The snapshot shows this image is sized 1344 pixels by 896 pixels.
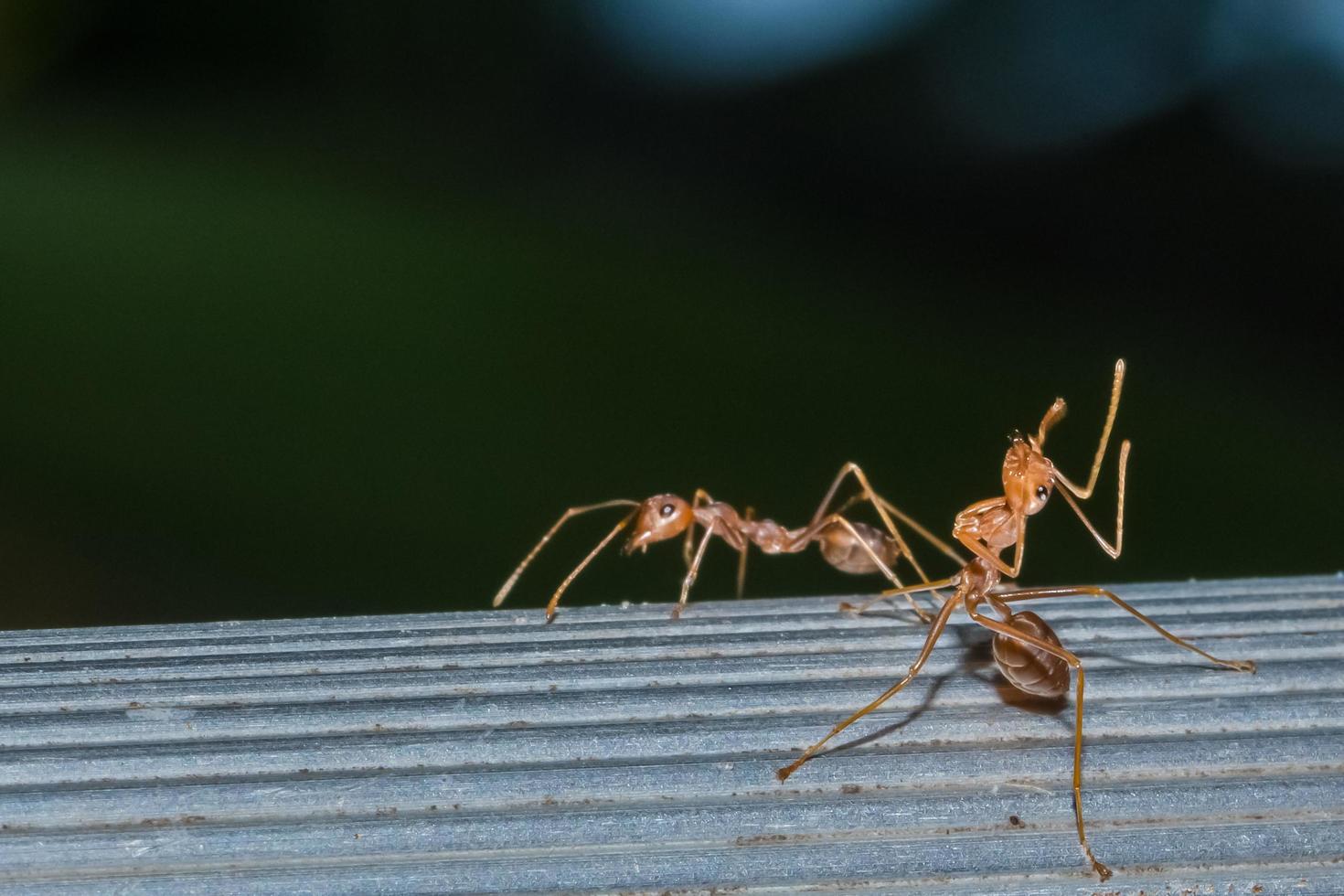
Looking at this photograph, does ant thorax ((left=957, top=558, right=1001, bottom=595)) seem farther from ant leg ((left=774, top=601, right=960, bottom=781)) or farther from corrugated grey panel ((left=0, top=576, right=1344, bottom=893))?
corrugated grey panel ((left=0, top=576, right=1344, bottom=893))

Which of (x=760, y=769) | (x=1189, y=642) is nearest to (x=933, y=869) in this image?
(x=760, y=769)

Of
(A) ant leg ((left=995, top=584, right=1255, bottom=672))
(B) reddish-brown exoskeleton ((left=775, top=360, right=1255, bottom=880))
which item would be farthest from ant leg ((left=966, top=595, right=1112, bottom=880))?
(A) ant leg ((left=995, top=584, right=1255, bottom=672))

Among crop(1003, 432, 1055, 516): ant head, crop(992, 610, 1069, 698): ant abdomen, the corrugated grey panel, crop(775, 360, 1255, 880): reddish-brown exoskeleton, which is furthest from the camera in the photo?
crop(1003, 432, 1055, 516): ant head

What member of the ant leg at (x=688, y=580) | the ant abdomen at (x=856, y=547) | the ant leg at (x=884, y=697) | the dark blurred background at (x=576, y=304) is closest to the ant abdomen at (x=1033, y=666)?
the ant leg at (x=884, y=697)

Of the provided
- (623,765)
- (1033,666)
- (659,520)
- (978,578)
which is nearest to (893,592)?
(978,578)

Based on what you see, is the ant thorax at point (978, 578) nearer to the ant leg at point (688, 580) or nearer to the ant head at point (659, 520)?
the ant leg at point (688, 580)

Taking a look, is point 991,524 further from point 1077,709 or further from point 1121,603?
point 1077,709
